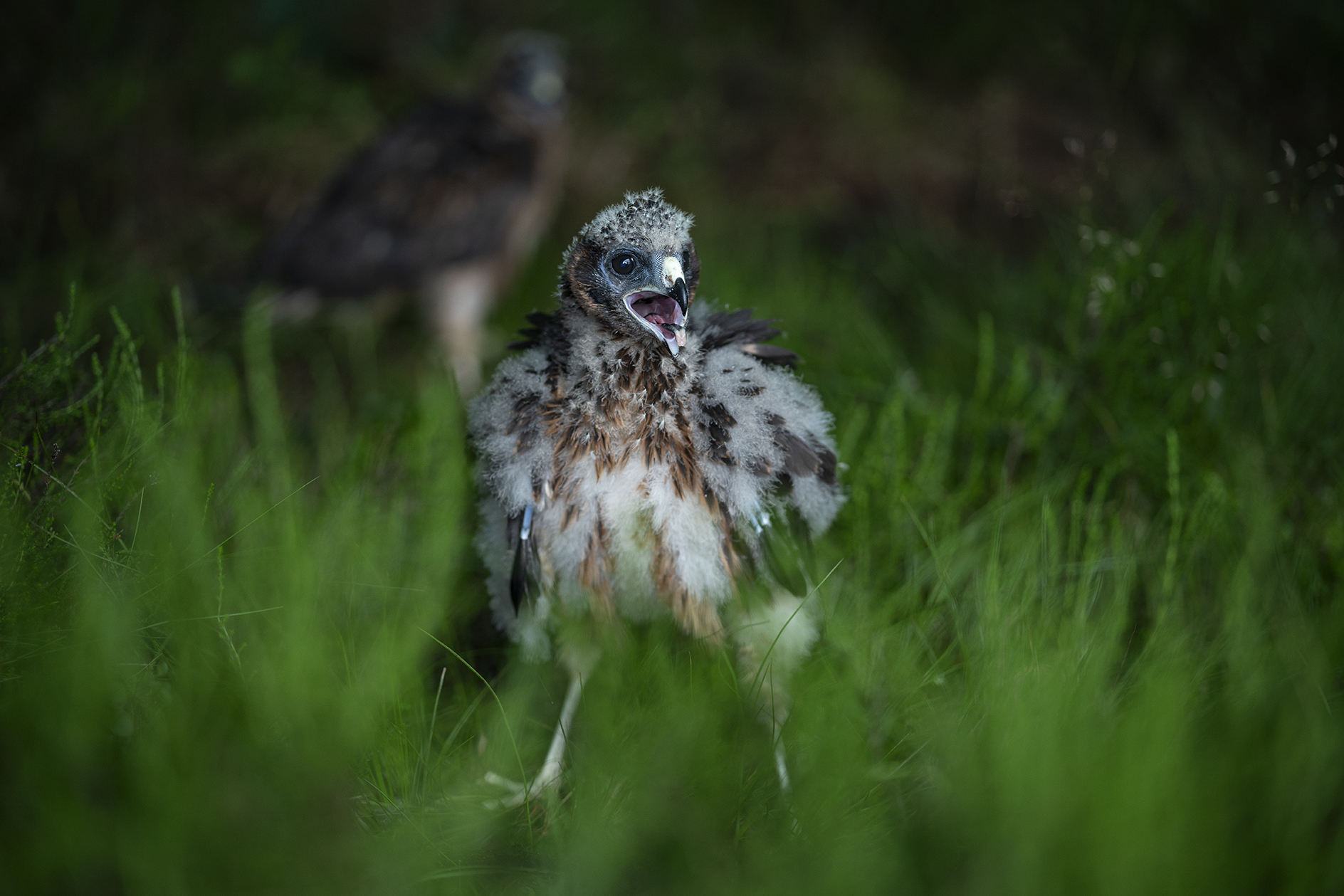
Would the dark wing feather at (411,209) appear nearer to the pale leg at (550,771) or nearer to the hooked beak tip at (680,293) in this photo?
the pale leg at (550,771)

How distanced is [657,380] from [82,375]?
1.40 m

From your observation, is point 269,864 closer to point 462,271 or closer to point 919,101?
point 462,271

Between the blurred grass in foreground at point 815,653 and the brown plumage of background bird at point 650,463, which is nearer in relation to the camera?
the blurred grass in foreground at point 815,653

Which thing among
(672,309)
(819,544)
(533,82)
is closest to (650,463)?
(672,309)

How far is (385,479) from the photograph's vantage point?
221 centimetres

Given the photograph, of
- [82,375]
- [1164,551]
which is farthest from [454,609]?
[1164,551]

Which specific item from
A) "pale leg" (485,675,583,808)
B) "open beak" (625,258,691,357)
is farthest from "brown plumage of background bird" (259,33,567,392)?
"open beak" (625,258,691,357)

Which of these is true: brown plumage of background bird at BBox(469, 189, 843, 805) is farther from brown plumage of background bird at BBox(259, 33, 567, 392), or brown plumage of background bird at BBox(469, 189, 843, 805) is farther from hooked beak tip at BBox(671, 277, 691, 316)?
brown plumage of background bird at BBox(259, 33, 567, 392)

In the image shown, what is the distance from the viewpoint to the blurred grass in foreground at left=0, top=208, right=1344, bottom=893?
44.3 inches

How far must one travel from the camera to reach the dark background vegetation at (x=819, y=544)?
116 centimetres

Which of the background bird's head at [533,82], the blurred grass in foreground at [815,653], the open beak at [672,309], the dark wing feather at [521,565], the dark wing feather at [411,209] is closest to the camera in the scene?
the blurred grass in foreground at [815,653]

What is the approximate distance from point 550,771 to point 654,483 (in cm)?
70

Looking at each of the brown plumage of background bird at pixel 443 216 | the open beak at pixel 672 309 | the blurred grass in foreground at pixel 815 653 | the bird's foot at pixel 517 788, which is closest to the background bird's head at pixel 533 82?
the brown plumage of background bird at pixel 443 216

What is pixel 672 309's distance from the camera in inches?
59.5
